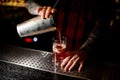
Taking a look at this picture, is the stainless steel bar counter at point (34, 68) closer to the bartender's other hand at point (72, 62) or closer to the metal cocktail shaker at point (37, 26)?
the bartender's other hand at point (72, 62)

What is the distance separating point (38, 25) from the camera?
54.5 inches

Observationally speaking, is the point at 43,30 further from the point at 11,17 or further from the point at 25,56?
the point at 11,17

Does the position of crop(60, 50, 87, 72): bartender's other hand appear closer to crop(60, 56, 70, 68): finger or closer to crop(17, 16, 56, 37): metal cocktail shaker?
crop(60, 56, 70, 68): finger

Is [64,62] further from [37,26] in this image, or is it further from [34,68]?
[37,26]

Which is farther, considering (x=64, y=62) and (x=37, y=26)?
(x=64, y=62)

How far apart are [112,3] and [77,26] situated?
0.40 metres

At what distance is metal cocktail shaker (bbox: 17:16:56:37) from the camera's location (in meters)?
1.35

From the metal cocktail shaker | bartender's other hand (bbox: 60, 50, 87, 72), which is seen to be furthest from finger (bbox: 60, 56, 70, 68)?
the metal cocktail shaker

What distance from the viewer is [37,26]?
1.39 meters

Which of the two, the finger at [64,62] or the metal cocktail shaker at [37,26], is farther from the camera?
the finger at [64,62]

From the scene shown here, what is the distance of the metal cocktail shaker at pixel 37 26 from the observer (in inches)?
53.1

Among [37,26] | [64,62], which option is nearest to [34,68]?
[64,62]

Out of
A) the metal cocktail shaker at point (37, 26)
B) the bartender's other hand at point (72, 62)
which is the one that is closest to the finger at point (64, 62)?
the bartender's other hand at point (72, 62)

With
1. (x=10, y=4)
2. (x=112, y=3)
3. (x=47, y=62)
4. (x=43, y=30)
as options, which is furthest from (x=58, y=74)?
(x=10, y=4)
